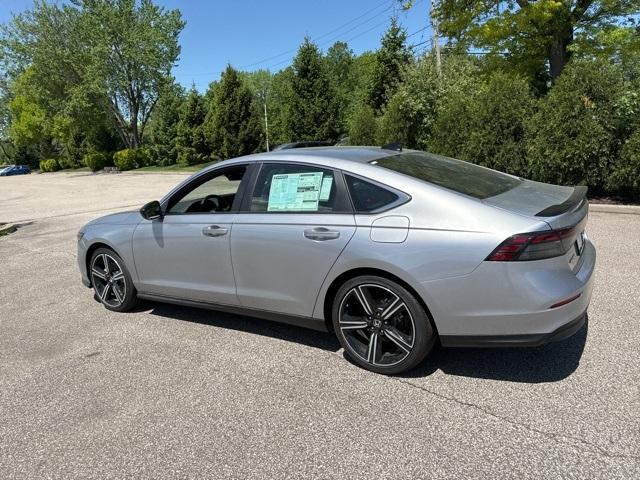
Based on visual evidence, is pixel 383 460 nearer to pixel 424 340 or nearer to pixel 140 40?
pixel 424 340

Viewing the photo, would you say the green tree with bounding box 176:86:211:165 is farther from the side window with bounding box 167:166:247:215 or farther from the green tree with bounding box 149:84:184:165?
the side window with bounding box 167:166:247:215

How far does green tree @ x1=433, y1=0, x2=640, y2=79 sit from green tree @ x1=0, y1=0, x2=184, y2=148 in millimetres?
29235

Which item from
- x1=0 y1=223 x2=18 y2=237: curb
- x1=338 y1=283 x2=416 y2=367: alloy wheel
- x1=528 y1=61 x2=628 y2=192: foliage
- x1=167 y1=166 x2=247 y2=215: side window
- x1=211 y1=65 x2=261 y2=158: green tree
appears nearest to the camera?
x1=338 y1=283 x2=416 y2=367: alloy wheel

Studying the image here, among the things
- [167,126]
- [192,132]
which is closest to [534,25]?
[192,132]

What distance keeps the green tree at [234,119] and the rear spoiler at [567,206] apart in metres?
28.6

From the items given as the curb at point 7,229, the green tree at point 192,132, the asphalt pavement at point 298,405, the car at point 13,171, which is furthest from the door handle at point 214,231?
the car at point 13,171

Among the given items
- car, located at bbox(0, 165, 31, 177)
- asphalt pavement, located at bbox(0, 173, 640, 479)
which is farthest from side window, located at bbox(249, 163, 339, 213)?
car, located at bbox(0, 165, 31, 177)

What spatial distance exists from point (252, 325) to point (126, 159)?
40.5 metres

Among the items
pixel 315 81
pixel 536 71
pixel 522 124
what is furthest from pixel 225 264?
pixel 315 81

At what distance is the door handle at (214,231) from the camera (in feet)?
13.0

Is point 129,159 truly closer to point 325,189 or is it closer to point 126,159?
point 126,159

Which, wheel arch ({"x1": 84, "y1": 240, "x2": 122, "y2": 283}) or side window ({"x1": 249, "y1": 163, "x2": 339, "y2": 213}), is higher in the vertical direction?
side window ({"x1": 249, "y1": 163, "x2": 339, "y2": 213})

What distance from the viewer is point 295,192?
12.3ft

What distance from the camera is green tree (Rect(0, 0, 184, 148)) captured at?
127ft
